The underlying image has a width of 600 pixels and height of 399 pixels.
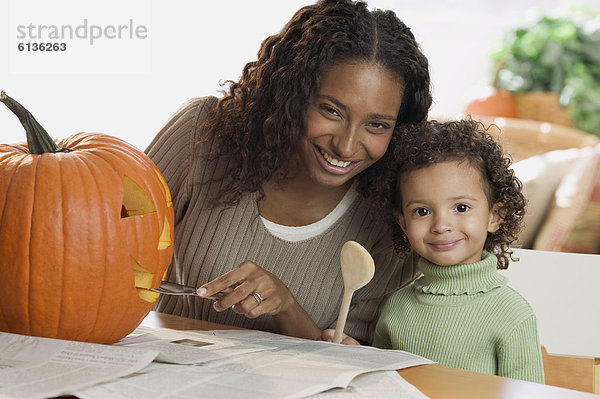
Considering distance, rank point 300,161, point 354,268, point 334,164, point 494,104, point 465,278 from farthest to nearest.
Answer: point 494,104
point 300,161
point 334,164
point 465,278
point 354,268

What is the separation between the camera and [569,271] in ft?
4.40

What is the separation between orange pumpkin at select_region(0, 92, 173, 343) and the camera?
887 millimetres

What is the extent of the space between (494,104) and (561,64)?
1.90ft

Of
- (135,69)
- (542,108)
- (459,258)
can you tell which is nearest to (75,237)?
(459,258)

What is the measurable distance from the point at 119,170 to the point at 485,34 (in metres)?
4.95

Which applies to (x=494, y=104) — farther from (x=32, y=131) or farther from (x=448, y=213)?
(x=32, y=131)

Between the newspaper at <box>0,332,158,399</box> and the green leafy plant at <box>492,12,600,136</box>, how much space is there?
14.0 feet

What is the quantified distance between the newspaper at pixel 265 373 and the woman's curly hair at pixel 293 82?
0.48 meters

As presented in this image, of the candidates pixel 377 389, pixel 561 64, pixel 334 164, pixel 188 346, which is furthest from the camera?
pixel 561 64

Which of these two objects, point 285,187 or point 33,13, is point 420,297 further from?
point 33,13

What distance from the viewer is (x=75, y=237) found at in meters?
0.90

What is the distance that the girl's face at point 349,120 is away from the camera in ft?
4.11

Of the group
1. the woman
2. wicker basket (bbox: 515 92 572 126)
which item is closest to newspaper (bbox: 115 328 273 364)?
the woman

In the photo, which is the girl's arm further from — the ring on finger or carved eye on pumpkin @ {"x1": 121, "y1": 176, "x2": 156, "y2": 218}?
carved eye on pumpkin @ {"x1": 121, "y1": 176, "x2": 156, "y2": 218}
